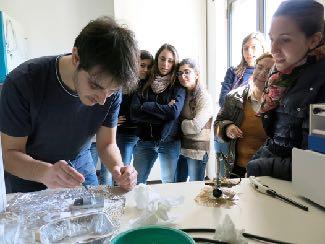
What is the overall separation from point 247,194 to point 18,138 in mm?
809

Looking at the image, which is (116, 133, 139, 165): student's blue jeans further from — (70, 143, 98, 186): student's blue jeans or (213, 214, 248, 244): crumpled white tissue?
(213, 214, 248, 244): crumpled white tissue

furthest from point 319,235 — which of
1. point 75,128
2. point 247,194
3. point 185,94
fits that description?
point 185,94

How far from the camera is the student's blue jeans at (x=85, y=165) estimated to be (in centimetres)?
124

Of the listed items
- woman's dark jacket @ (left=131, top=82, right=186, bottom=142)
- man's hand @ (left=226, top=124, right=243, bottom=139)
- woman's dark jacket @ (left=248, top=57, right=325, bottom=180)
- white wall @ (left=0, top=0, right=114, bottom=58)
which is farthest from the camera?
white wall @ (left=0, top=0, right=114, bottom=58)

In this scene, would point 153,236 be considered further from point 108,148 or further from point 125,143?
point 125,143

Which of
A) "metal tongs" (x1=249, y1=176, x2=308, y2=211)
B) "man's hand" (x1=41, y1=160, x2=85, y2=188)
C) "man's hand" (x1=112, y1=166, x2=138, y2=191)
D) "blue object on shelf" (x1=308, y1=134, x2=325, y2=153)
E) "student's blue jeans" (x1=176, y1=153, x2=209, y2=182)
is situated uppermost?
"blue object on shelf" (x1=308, y1=134, x2=325, y2=153)

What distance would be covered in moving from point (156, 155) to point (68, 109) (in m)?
1.41

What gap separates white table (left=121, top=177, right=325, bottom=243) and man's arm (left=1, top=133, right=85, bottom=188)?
194 mm

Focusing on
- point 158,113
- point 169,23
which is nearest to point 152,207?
point 158,113

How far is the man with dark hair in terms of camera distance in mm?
875

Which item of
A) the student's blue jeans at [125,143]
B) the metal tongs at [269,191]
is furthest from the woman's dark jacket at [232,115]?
the student's blue jeans at [125,143]

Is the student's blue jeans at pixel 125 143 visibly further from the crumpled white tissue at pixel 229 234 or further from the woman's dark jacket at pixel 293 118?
the crumpled white tissue at pixel 229 234

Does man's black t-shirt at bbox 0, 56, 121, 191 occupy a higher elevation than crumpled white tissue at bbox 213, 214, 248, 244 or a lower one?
higher

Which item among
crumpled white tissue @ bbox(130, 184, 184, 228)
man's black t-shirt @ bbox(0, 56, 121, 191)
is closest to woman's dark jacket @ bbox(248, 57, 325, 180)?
crumpled white tissue @ bbox(130, 184, 184, 228)
